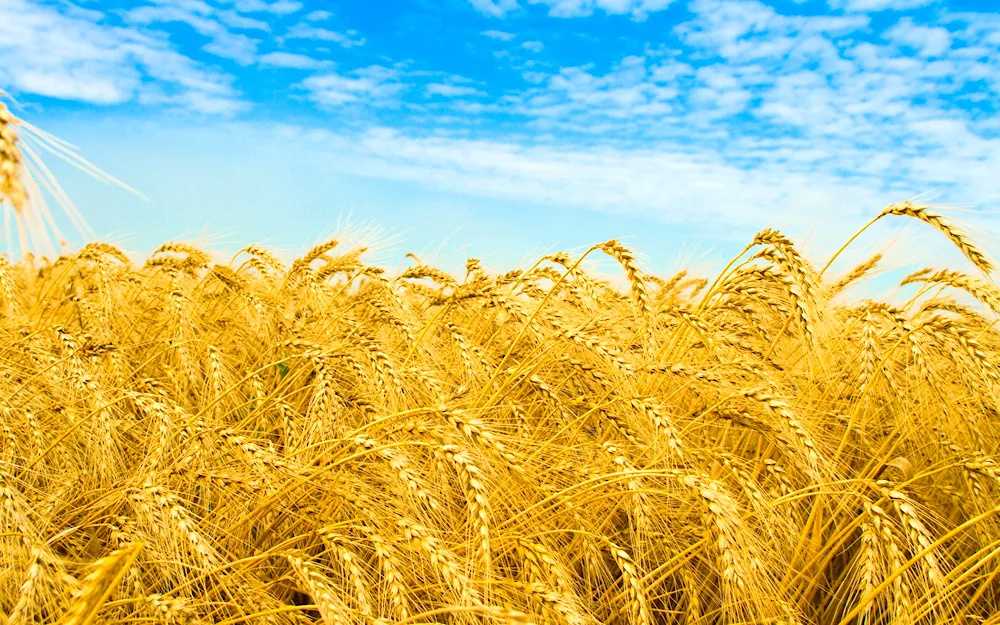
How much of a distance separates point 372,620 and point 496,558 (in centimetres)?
54

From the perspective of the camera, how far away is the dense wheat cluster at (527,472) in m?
1.97

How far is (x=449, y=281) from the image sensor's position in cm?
371

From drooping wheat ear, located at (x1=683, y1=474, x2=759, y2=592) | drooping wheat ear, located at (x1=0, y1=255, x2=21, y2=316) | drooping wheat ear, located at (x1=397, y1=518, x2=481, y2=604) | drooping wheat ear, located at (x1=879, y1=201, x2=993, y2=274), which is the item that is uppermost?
drooping wheat ear, located at (x1=879, y1=201, x2=993, y2=274)

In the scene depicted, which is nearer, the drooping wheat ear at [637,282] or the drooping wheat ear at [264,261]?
the drooping wheat ear at [637,282]

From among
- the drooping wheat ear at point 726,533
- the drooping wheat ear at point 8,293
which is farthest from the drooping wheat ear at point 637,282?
the drooping wheat ear at point 8,293

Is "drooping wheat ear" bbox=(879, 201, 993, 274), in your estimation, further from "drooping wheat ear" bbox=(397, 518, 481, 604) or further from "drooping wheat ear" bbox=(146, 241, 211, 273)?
"drooping wheat ear" bbox=(146, 241, 211, 273)

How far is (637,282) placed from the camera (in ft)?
8.84

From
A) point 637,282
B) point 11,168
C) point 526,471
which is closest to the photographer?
point 11,168

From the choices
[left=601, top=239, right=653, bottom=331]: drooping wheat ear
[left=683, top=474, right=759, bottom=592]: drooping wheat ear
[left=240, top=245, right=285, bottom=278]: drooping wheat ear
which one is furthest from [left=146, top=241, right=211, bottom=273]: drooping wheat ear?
[left=683, top=474, right=759, bottom=592]: drooping wheat ear

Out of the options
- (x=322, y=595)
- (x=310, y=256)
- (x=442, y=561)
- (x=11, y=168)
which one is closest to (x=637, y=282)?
(x=442, y=561)

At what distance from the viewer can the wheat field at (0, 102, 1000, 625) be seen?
6.43 ft

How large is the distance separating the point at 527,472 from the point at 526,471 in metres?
0.03

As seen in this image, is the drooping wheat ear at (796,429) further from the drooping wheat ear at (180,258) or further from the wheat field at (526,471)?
the drooping wheat ear at (180,258)

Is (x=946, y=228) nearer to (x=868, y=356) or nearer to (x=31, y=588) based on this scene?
(x=868, y=356)
